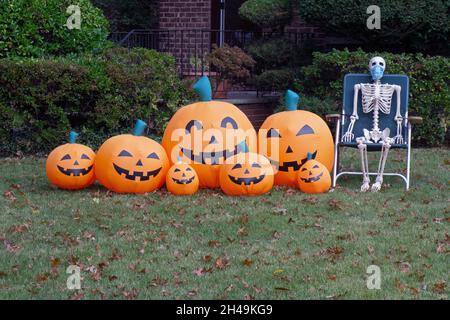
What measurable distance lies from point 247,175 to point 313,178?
71 centimetres

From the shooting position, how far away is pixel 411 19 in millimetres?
12258

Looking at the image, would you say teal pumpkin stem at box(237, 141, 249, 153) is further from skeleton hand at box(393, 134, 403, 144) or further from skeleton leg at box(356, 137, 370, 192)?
skeleton hand at box(393, 134, 403, 144)

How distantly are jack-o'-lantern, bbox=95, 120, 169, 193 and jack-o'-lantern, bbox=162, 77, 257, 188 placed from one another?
224 mm

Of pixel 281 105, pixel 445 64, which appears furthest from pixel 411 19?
pixel 281 105

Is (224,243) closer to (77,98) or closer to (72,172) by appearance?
(72,172)

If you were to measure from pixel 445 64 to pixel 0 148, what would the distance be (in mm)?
6295

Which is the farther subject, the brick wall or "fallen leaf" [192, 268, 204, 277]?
the brick wall

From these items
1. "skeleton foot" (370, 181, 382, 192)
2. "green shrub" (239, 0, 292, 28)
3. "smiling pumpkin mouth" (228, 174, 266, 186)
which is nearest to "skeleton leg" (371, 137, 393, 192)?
"skeleton foot" (370, 181, 382, 192)

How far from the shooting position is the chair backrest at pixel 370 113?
9.24 meters

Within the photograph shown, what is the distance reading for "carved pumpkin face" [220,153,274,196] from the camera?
8.20 m

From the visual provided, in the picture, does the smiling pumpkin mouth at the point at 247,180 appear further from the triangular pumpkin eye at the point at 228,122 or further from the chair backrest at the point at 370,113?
the chair backrest at the point at 370,113

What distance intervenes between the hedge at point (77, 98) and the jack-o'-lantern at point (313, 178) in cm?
358

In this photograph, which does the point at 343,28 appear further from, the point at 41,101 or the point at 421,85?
the point at 41,101

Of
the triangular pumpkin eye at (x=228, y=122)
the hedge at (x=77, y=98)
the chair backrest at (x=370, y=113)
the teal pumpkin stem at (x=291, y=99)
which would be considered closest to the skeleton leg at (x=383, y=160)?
the chair backrest at (x=370, y=113)
